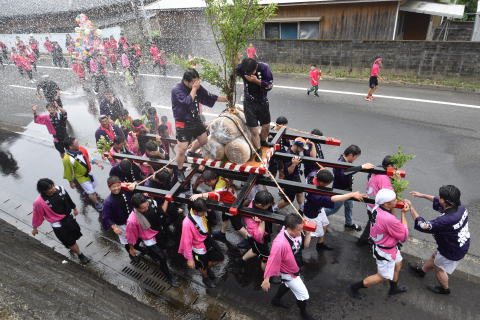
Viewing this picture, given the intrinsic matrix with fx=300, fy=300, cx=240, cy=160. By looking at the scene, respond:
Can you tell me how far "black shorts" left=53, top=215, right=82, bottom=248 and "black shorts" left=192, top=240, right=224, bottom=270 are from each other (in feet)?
7.57

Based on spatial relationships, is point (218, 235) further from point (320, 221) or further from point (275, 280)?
point (320, 221)

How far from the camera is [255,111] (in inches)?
195

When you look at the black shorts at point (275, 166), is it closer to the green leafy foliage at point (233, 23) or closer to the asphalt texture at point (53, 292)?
the green leafy foliage at point (233, 23)

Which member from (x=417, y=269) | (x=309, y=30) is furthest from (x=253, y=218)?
(x=309, y=30)

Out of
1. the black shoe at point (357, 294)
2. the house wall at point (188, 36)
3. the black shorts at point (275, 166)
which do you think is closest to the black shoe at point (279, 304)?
the black shoe at point (357, 294)

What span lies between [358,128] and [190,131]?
6.50m

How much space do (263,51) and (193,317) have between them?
47.4 feet

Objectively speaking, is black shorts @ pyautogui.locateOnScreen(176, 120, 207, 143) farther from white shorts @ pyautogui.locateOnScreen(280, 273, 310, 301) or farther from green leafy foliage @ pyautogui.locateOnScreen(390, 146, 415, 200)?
green leafy foliage @ pyautogui.locateOnScreen(390, 146, 415, 200)

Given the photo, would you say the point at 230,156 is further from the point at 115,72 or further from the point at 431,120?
the point at 115,72

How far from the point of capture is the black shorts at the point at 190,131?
4883 mm

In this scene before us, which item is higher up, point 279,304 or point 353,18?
point 353,18

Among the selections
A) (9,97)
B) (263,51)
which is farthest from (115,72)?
(263,51)

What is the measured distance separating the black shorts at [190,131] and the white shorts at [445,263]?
395 centimetres

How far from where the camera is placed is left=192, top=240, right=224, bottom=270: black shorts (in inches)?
178
